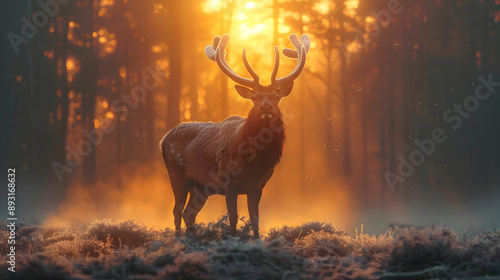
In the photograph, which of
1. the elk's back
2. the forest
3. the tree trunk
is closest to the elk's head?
the elk's back

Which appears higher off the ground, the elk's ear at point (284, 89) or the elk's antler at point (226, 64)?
the elk's antler at point (226, 64)

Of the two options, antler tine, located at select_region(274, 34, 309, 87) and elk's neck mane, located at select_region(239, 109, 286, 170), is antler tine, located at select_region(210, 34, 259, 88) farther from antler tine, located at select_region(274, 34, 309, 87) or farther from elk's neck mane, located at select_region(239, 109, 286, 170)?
elk's neck mane, located at select_region(239, 109, 286, 170)

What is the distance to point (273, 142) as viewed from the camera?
7625 millimetres

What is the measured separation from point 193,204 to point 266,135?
103 inches

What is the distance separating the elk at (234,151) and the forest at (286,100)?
802cm

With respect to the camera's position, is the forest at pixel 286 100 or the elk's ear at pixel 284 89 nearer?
the elk's ear at pixel 284 89

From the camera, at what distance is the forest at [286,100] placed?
1841 cm

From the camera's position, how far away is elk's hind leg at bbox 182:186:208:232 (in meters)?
9.24

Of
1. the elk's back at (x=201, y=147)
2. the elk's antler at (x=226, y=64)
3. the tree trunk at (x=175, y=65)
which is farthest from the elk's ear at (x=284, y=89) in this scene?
the tree trunk at (x=175, y=65)

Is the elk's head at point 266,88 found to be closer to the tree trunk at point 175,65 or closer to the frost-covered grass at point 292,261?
the frost-covered grass at point 292,261

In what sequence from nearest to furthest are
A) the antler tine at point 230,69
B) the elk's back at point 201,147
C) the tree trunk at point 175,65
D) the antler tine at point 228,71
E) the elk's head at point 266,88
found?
the elk's head at point 266,88 → the antler tine at point 230,69 → the antler tine at point 228,71 → the elk's back at point 201,147 → the tree trunk at point 175,65

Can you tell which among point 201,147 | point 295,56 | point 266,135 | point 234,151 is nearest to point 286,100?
point 295,56

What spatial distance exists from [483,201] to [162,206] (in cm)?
1202

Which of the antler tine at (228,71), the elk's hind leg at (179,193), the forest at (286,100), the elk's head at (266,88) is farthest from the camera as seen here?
the forest at (286,100)
